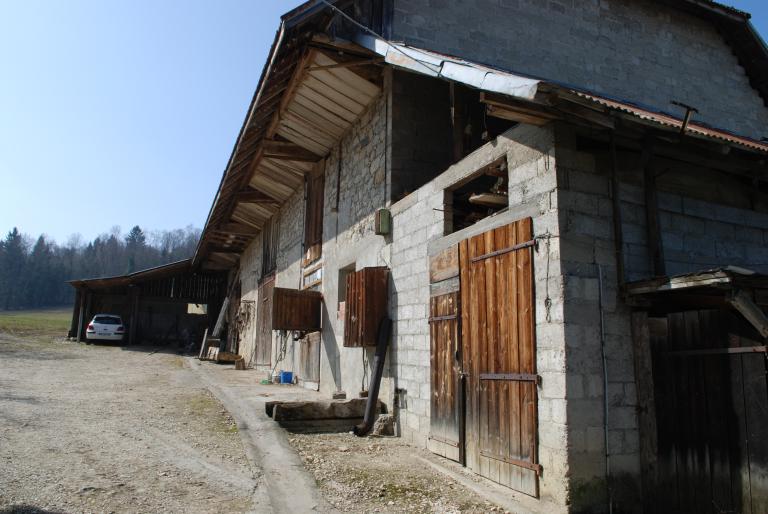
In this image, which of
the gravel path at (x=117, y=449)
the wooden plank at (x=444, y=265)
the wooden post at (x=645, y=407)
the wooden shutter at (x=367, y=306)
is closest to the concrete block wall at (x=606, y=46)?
the wooden shutter at (x=367, y=306)

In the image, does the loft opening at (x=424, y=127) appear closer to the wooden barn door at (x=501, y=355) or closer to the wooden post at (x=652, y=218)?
the wooden barn door at (x=501, y=355)

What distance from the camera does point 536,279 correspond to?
4688 millimetres

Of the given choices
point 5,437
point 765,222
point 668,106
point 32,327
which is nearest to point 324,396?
point 5,437

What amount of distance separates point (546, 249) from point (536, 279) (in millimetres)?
275

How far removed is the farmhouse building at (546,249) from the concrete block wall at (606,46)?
43mm

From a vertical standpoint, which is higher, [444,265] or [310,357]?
[444,265]

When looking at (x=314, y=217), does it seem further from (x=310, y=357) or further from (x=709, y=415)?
(x=709, y=415)

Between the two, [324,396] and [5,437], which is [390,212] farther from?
[5,437]

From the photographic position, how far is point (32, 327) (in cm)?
2675

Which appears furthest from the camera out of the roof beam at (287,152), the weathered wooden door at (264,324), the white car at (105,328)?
the white car at (105,328)

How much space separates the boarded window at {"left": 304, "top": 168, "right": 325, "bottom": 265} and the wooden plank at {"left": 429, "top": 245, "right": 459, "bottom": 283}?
503 cm

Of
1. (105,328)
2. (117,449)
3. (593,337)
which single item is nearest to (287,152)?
(117,449)

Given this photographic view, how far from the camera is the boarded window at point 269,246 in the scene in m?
15.9

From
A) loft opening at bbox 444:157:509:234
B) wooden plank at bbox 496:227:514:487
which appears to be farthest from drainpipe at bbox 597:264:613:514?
loft opening at bbox 444:157:509:234
